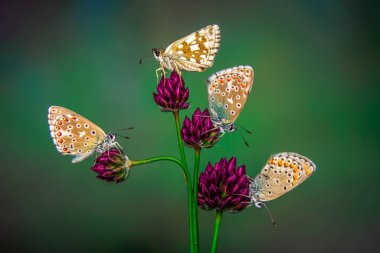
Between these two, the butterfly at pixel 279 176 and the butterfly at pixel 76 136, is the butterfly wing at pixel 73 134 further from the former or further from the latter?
the butterfly at pixel 279 176

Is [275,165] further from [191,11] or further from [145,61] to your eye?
[191,11]

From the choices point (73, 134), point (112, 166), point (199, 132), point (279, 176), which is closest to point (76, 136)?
point (73, 134)

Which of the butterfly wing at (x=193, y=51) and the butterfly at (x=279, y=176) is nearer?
the butterfly at (x=279, y=176)

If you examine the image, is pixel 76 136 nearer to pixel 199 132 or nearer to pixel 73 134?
pixel 73 134

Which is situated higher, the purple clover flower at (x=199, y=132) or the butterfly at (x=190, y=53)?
the butterfly at (x=190, y=53)

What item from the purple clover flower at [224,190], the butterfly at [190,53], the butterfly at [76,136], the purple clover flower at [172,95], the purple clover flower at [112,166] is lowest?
the purple clover flower at [224,190]

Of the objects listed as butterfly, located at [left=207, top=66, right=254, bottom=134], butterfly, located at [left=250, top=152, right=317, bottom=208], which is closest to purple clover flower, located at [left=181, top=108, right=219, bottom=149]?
butterfly, located at [left=207, top=66, right=254, bottom=134]

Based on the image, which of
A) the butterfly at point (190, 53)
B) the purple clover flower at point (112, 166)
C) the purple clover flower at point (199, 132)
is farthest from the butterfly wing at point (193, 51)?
the purple clover flower at point (112, 166)
